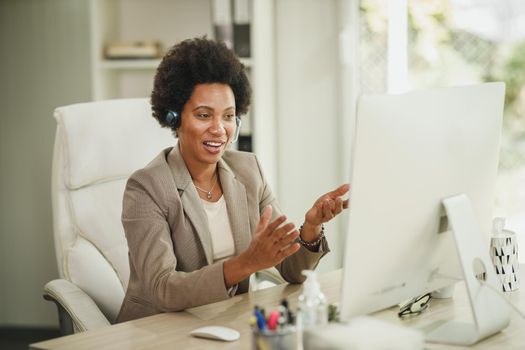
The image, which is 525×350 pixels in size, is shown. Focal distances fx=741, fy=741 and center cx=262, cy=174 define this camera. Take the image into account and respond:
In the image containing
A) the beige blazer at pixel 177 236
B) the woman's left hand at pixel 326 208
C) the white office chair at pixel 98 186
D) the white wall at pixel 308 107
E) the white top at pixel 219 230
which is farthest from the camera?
the white wall at pixel 308 107

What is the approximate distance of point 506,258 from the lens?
178cm

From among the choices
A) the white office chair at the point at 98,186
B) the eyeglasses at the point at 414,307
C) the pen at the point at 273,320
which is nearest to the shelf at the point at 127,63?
the white office chair at the point at 98,186

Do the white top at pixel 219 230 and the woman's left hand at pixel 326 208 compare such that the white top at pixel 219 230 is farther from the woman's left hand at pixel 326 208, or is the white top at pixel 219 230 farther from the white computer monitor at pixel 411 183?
the white computer monitor at pixel 411 183

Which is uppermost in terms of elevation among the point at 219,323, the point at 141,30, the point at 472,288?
the point at 141,30

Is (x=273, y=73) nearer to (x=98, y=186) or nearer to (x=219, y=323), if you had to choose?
(x=98, y=186)

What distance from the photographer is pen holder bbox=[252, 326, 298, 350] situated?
121 cm

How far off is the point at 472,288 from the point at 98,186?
4.28 ft

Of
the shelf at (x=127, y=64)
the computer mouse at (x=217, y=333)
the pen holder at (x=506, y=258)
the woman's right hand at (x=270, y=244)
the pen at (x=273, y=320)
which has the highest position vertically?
the shelf at (x=127, y=64)

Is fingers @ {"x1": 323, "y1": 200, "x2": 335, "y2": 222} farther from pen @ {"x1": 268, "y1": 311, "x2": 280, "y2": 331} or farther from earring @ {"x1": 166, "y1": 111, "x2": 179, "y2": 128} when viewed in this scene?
pen @ {"x1": 268, "y1": 311, "x2": 280, "y2": 331}

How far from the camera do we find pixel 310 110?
11.7 feet

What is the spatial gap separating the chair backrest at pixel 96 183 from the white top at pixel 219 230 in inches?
16.1

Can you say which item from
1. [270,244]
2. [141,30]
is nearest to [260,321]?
[270,244]

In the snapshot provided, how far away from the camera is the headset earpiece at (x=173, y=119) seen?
1.99 metres

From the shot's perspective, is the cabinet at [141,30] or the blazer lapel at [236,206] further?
the cabinet at [141,30]
